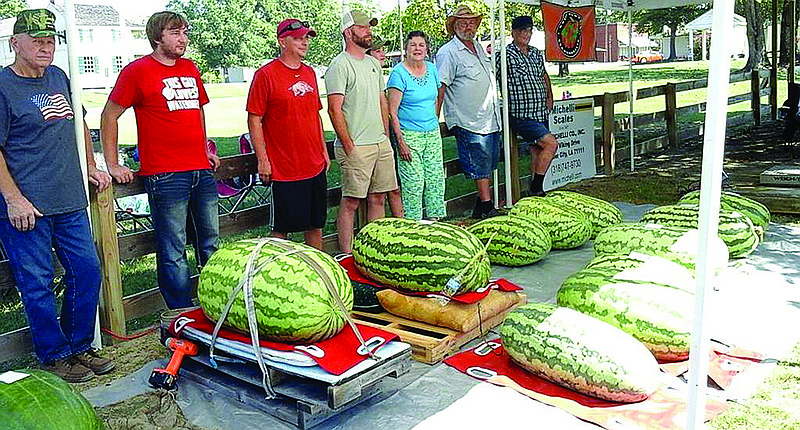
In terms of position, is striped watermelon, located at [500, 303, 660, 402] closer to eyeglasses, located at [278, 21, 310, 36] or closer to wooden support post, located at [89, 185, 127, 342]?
wooden support post, located at [89, 185, 127, 342]

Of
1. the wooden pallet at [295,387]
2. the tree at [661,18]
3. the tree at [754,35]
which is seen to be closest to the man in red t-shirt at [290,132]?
the wooden pallet at [295,387]

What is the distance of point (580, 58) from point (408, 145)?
13.0 feet

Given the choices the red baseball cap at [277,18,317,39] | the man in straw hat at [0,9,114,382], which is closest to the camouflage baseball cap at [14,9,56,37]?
the man in straw hat at [0,9,114,382]

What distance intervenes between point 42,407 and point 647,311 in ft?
8.97

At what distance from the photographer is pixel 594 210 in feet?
20.7

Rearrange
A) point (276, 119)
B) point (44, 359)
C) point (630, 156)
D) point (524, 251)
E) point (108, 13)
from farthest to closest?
1. point (630, 156)
2. point (108, 13)
3. point (524, 251)
4. point (276, 119)
5. point (44, 359)

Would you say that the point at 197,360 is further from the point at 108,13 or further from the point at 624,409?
the point at 108,13

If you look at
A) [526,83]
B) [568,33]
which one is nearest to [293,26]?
[526,83]

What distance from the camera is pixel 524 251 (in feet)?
18.0

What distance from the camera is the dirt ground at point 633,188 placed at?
344cm

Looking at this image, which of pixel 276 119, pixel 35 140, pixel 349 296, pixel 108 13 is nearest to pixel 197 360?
pixel 349 296

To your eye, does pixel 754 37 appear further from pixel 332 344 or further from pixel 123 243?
pixel 332 344

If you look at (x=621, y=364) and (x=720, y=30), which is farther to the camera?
(x=621, y=364)

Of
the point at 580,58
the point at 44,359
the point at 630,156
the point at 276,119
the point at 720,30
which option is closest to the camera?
the point at 720,30
